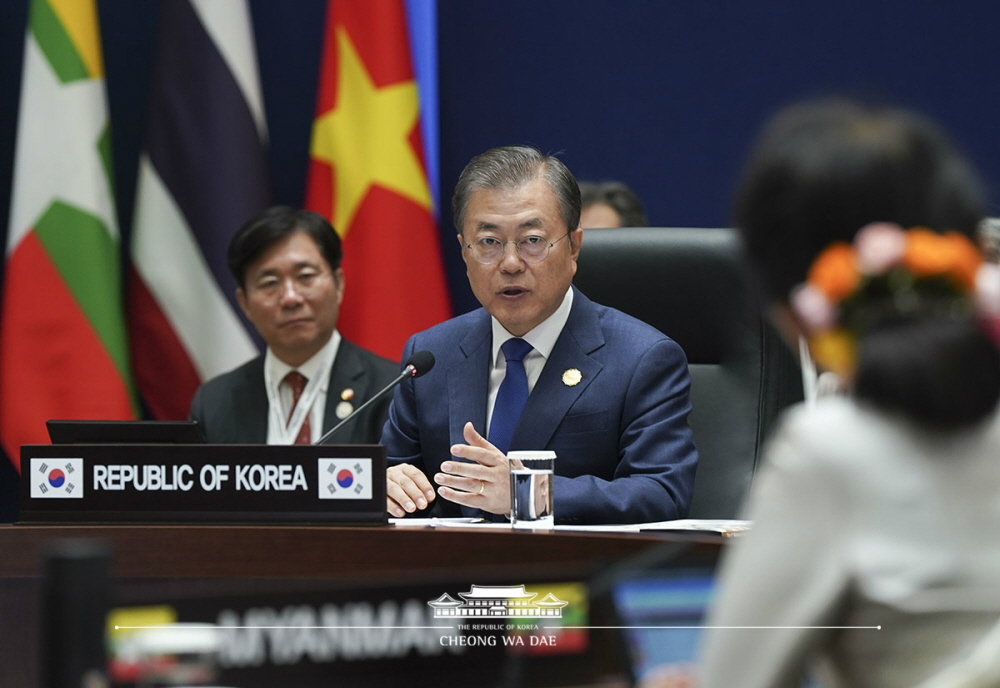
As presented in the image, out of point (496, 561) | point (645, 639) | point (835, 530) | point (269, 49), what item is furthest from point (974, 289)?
point (269, 49)

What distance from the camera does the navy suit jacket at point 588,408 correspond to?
2.39 metres

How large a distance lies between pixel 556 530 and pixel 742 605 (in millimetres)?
969

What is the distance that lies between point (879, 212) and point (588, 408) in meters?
1.58

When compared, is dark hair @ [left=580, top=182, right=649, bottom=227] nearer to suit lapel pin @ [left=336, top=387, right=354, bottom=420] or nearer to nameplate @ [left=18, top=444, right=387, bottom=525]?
suit lapel pin @ [left=336, top=387, right=354, bottom=420]

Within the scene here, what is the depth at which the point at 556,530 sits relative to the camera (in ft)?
6.01

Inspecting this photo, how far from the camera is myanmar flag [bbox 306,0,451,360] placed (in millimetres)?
3672

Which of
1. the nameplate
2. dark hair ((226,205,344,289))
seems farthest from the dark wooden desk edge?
dark hair ((226,205,344,289))

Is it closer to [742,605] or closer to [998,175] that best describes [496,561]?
[742,605]

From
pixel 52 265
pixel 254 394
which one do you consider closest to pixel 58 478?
pixel 254 394

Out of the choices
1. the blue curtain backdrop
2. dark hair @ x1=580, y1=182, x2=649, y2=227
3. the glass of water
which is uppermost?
the blue curtain backdrop

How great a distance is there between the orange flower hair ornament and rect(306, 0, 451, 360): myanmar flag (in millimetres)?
2810

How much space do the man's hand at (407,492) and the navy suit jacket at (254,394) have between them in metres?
0.94

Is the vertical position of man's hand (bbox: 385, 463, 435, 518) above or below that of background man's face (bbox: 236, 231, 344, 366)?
below

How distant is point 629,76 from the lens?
3.88 m
